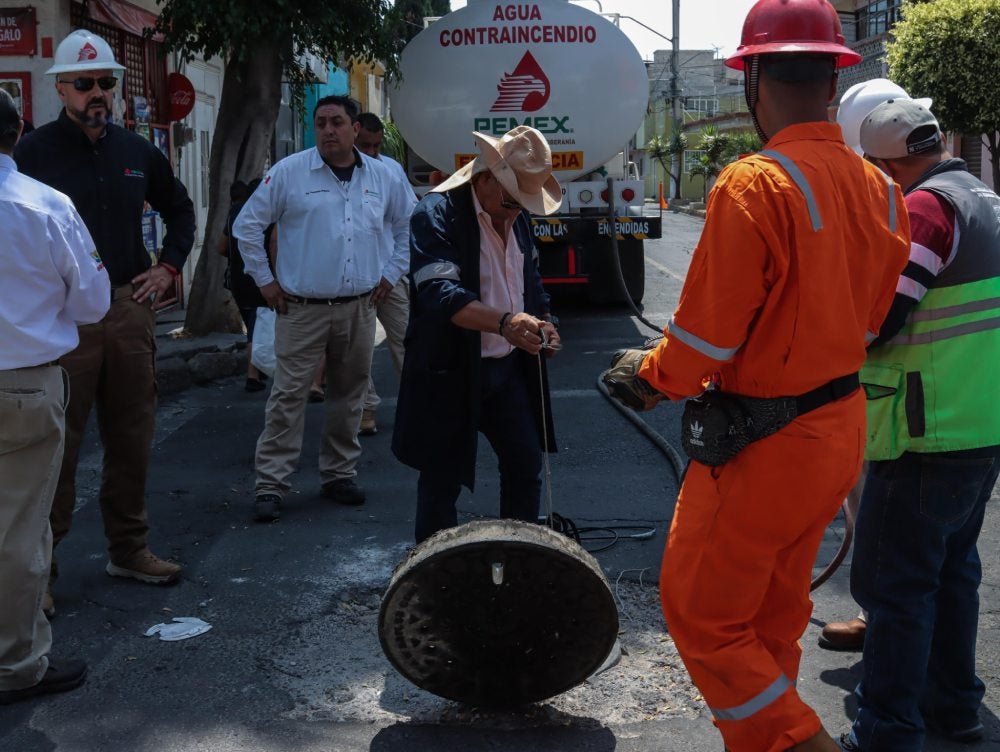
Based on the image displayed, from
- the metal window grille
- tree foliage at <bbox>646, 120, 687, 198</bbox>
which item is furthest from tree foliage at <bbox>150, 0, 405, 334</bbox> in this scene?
tree foliage at <bbox>646, 120, 687, 198</bbox>

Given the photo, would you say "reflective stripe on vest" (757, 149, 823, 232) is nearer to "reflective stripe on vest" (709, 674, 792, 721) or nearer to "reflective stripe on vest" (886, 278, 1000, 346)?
"reflective stripe on vest" (886, 278, 1000, 346)

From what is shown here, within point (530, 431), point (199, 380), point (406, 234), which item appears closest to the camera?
point (530, 431)

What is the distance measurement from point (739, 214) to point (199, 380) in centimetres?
717

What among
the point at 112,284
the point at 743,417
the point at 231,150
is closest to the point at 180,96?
the point at 231,150

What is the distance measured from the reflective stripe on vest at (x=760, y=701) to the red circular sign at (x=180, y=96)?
11.6m

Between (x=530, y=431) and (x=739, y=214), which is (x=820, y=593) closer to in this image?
(x=530, y=431)

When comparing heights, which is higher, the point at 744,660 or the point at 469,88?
the point at 469,88

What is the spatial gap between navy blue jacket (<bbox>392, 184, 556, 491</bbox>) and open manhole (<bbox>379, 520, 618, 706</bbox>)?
30.2 inches

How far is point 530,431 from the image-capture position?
4.27 m

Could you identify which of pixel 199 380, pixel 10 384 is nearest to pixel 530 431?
pixel 10 384

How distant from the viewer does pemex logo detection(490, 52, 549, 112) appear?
406 inches

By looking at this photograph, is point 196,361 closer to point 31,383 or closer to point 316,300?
point 316,300

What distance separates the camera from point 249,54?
9.93 m

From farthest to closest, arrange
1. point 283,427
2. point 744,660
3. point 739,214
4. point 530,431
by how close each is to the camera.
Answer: point 283,427
point 530,431
point 744,660
point 739,214
